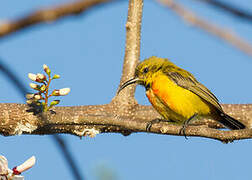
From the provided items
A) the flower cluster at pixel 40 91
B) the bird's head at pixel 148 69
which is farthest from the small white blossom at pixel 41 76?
the bird's head at pixel 148 69

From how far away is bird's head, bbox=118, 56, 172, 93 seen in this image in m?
5.56

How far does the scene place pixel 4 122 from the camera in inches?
165

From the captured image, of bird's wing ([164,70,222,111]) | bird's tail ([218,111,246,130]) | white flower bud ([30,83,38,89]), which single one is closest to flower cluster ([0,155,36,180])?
white flower bud ([30,83,38,89])

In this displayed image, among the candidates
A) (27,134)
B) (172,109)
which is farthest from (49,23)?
(172,109)

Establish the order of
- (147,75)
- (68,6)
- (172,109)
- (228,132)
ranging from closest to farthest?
(68,6)
(228,132)
(172,109)
(147,75)

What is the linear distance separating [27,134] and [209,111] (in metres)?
2.54

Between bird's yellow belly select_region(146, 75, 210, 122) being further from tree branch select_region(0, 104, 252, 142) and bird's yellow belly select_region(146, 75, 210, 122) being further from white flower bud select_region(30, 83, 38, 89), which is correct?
white flower bud select_region(30, 83, 38, 89)

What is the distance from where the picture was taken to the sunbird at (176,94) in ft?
17.1

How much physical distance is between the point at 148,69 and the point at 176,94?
61 cm

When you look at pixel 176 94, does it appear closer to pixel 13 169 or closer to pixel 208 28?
pixel 13 169

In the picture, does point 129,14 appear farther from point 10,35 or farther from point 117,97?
point 10,35

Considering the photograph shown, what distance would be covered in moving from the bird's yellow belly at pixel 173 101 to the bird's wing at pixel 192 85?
0.18 feet

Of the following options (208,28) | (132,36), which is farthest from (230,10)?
(132,36)

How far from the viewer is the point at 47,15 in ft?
3.65
